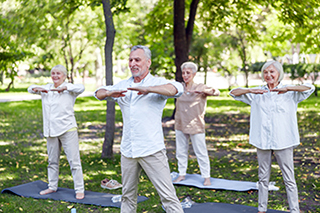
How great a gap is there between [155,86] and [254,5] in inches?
434

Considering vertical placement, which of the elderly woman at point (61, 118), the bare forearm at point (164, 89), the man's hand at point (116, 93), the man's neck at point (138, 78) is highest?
the man's neck at point (138, 78)

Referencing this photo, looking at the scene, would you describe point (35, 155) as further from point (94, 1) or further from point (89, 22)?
point (89, 22)

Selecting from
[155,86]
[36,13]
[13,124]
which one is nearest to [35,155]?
Result: [36,13]

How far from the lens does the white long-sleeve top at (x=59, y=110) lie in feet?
19.6

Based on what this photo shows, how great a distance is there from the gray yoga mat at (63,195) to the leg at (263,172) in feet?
6.14

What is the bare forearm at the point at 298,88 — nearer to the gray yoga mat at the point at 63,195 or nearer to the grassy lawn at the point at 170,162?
the grassy lawn at the point at 170,162

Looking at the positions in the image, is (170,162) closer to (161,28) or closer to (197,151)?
(197,151)

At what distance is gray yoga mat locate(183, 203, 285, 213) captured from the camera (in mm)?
5438

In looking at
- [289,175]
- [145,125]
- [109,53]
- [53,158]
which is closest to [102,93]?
[145,125]

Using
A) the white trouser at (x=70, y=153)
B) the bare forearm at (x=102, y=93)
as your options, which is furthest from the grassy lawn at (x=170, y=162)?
the bare forearm at (x=102, y=93)

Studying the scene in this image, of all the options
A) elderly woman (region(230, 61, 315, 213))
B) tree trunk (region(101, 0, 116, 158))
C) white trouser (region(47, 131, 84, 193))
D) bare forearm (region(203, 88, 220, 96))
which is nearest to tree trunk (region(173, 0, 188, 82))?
tree trunk (region(101, 0, 116, 158))

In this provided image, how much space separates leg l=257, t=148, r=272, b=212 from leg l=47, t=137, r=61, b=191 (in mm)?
3212

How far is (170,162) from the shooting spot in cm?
866

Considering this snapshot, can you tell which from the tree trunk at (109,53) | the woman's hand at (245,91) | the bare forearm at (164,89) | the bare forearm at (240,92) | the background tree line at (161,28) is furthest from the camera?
the background tree line at (161,28)
